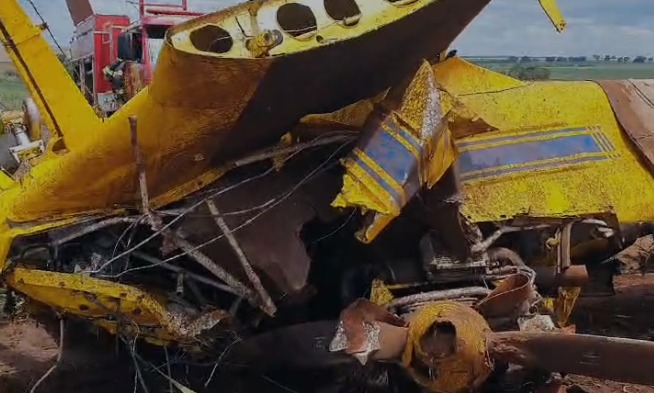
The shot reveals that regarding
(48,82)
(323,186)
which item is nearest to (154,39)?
(48,82)

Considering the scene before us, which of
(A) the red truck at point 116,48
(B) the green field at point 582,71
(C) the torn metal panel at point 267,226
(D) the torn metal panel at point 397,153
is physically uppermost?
(D) the torn metal panel at point 397,153

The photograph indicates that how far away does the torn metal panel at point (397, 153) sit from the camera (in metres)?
3.67

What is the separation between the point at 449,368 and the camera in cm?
364

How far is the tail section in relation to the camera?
449 centimetres

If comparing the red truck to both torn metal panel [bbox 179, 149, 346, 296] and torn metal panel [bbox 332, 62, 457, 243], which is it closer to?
torn metal panel [bbox 179, 149, 346, 296]

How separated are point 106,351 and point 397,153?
107 inches

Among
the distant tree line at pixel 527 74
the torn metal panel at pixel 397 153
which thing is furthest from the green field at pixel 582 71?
the torn metal panel at pixel 397 153

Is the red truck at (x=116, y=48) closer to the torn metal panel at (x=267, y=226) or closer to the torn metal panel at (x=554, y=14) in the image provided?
the torn metal panel at (x=267, y=226)

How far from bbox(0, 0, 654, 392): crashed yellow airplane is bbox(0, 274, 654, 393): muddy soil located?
1.07 meters

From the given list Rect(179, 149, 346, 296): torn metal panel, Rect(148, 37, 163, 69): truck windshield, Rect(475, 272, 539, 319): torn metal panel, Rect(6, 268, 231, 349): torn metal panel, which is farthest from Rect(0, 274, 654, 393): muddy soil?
Rect(148, 37, 163, 69): truck windshield

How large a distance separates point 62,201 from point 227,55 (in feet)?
4.28

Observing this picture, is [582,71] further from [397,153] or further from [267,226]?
[397,153]

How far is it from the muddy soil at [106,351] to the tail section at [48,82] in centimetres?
163

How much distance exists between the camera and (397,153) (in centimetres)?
374
